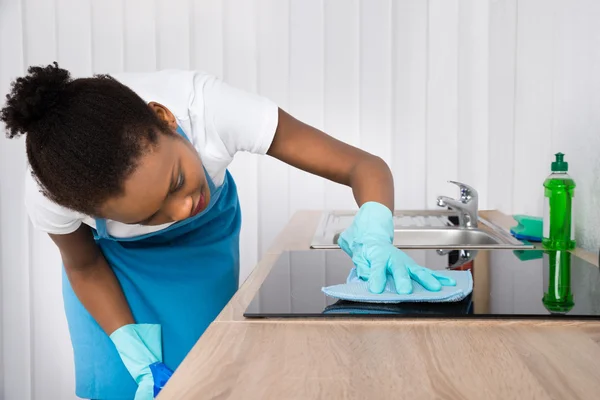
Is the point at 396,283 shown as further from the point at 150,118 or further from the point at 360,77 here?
the point at 360,77

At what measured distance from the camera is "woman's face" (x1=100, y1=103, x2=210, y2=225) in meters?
1.11

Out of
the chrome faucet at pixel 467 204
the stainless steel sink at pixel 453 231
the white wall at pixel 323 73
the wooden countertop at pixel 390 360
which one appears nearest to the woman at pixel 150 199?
the wooden countertop at pixel 390 360

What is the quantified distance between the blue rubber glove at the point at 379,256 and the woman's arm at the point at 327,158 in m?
0.06

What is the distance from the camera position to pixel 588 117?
1.52m

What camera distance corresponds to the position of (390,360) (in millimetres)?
764

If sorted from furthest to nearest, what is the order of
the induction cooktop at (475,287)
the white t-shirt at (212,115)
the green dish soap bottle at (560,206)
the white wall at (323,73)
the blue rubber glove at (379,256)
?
the white wall at (323,73)
the green dish soap bottle at (560,206)
the white t-shirt at (212,115)
the blue rubber glove at (379,256)
the induction cooktop at (475,287)

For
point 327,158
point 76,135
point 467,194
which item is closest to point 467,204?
point 467,194

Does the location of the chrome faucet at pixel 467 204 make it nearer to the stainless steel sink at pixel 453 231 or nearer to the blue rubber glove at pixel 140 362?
the stainless steel sink at pixel 453 231

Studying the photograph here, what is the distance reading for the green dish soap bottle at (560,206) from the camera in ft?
4.90

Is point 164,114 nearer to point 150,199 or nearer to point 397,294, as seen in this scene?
point 150,199

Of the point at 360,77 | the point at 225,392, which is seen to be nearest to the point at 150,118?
the point at 225,392

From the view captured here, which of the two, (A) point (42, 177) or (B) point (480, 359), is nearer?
(B) point (480, 359)

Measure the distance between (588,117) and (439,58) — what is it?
98cm

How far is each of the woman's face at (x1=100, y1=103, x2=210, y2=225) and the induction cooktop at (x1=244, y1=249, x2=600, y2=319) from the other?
0.62 ft
